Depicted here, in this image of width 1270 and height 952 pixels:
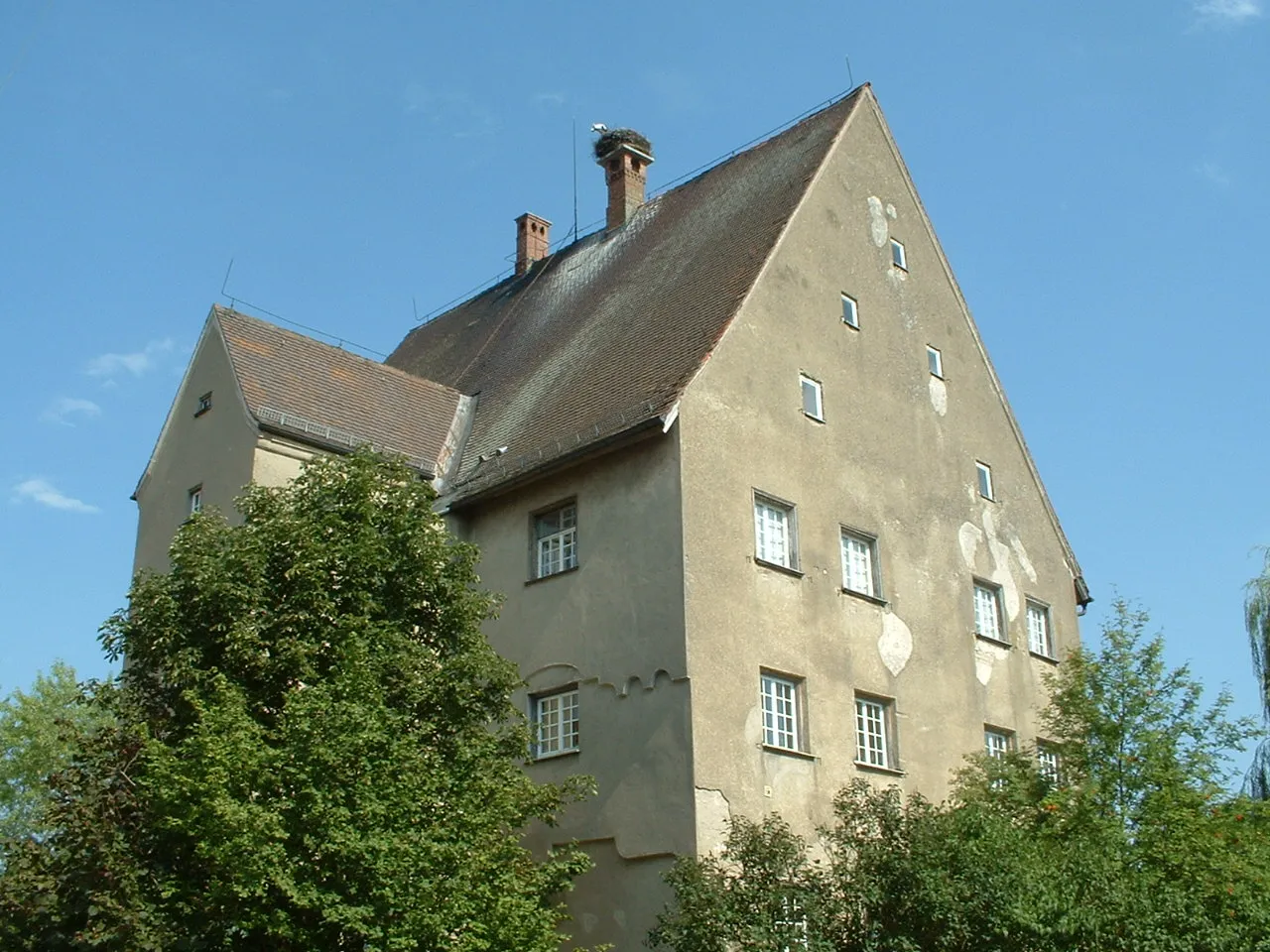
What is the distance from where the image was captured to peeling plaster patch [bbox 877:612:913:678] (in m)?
23.0

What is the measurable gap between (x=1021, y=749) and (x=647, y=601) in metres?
7.24

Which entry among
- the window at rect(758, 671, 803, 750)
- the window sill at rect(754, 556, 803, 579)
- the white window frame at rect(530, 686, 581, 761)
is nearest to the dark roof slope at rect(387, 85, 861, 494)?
the window sill at rect(754, 556, 803, 579)

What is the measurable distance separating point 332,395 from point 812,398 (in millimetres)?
8367

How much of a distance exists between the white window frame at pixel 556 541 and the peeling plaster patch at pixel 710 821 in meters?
4.54

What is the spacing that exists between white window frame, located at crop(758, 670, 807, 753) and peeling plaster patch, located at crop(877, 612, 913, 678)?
2.32 metres

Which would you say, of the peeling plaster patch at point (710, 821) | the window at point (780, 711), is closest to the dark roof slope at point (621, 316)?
the window at point (780, 711)

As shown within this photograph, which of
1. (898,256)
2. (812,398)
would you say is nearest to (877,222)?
(898,256)

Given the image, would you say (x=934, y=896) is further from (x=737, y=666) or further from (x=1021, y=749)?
(x=1021, y=749)

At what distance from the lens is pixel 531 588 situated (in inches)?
882

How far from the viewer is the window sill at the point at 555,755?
2075 centimetres

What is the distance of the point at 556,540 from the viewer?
22.5 metres

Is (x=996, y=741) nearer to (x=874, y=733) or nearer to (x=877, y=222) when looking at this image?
(x=874, y=733)

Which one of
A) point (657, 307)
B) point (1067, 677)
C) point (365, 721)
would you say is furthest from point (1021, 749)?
point (365, 721)

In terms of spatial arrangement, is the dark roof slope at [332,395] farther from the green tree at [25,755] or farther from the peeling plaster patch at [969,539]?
the green tree at [25,755]
